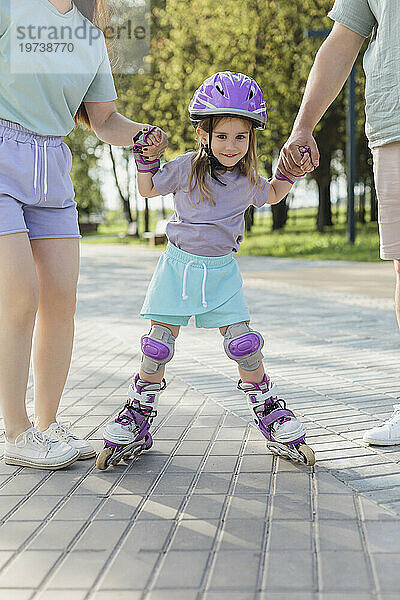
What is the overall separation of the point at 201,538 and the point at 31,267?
4.36 ft

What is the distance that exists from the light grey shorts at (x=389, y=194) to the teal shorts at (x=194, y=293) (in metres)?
0.73

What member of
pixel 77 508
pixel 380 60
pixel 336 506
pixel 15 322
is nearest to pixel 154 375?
pixel 15 322

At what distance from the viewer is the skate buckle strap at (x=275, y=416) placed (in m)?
3.45

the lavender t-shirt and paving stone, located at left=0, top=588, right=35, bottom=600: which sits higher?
the lavender t-shirt

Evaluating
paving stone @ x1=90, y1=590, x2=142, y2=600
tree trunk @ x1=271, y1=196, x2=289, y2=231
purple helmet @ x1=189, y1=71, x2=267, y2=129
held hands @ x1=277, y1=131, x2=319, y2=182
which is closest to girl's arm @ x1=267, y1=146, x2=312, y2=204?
held hands @ x1=277, y1=131, x2=319, y2=182

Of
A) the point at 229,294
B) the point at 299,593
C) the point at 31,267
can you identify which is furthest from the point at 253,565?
the point at 31,267

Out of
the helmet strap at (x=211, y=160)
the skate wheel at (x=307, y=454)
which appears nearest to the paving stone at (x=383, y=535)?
the skate wheel at (x=307, y=454)

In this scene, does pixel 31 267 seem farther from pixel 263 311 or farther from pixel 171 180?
pixel 263 311

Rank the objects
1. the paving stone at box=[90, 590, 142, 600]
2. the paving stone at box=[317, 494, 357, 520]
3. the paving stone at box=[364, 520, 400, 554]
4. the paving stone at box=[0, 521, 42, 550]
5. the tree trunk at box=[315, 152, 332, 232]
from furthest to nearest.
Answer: the tree trunk at box=[315, 152, 332, 232] → the paving stone at box=[317, 494, 357, 520] → the paving stone at box=[0, 521, 42, 550] → the paving stone at box=[364, 520, 400, 554] → the paving stone at box=[90, 590, 142, 600]

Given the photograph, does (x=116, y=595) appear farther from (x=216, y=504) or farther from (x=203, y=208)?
(x=203, y=208)

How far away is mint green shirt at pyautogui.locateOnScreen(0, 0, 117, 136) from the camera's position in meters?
3.35

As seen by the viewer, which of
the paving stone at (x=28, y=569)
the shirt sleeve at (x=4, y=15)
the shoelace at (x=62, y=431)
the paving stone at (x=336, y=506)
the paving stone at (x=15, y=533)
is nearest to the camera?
the paving stone at (x=28, y=569)

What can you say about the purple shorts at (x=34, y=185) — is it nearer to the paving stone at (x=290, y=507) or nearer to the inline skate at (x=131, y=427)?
the inline skate at (x=131, y=427)

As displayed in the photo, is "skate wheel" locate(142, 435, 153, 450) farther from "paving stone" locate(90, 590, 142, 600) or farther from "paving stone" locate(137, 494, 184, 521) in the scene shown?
"paving stone" locate(90, 590, 142, 600)
